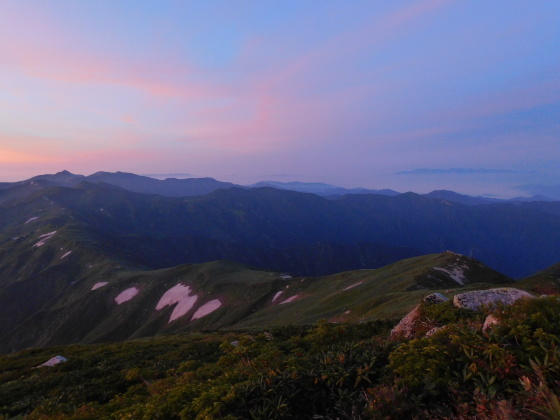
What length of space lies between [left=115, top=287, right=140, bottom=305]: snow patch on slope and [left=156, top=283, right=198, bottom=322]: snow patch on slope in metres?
13.3

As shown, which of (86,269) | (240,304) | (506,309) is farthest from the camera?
(86,269)

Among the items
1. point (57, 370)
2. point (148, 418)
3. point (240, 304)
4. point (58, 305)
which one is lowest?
point (58, 305)

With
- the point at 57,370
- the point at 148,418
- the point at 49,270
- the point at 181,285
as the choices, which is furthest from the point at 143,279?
the point at 148,418

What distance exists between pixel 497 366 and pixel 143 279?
124m

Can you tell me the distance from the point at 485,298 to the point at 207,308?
8345cm

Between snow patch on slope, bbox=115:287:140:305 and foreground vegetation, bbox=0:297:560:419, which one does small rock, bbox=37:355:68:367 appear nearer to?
foreground vegetation, bbox=0:297:560:419

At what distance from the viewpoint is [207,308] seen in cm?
8938

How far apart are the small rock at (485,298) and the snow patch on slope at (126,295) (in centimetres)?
11394

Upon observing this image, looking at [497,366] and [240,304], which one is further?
[240,304]

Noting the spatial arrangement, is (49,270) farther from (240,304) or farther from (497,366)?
(497,366)

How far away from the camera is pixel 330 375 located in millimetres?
8375

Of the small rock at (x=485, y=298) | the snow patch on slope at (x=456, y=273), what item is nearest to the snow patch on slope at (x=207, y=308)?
the snow patch on slope at (x=456, y=273)

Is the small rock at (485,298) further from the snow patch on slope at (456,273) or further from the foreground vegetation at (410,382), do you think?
the snow patch on slope at (456,273)

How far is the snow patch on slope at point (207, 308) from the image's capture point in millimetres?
87562
